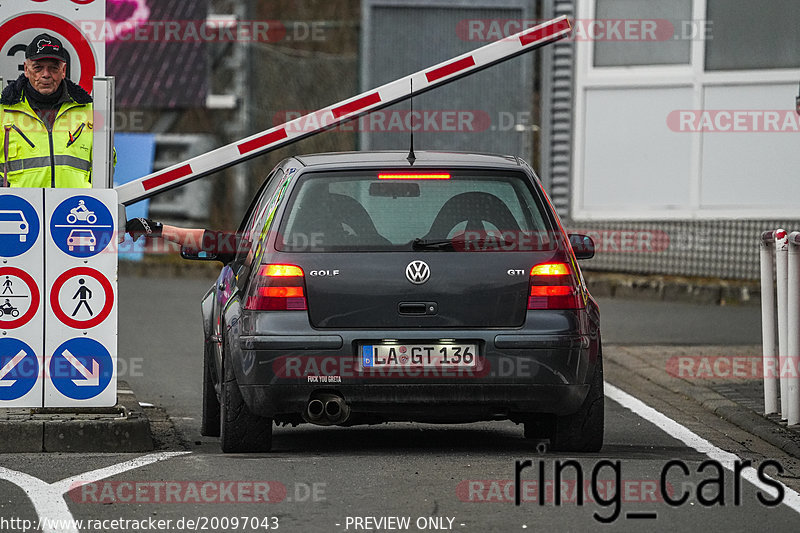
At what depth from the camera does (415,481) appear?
7.71 metres

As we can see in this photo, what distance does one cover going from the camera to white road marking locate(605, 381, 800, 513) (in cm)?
761

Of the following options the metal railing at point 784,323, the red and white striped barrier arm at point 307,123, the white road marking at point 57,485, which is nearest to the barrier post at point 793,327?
the metal railing at point 784,323

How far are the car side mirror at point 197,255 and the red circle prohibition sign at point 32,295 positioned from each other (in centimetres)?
90

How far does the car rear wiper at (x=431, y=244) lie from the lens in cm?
829

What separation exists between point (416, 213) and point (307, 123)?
1.90 metres

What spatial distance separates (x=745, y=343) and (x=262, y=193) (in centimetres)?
656

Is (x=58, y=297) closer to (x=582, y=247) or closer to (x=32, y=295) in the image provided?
(x=32, y=295)

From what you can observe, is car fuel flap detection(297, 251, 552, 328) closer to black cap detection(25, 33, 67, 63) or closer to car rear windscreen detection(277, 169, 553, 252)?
car rear windscreen detection(277, 169, 553, 252)

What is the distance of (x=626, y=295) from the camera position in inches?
758

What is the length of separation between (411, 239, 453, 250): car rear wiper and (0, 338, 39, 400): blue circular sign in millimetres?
2201

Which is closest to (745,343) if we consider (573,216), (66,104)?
(573,216)

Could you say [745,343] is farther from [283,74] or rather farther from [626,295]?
[283,74]

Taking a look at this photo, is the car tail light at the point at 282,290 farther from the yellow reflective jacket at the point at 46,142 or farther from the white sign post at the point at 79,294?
the yellow reflective jacket at the point at 46,142

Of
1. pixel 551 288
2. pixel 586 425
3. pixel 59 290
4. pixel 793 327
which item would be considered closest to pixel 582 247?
pixel 551 288
